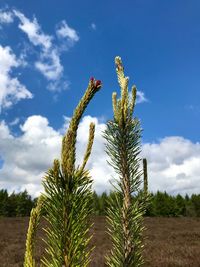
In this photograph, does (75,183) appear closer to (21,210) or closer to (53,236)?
(53,236)

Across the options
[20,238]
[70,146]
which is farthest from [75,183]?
[20,238]

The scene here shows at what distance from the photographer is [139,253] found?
1642 millimetres

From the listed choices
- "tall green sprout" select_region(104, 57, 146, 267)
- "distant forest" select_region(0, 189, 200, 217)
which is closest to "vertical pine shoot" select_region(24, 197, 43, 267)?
"tall green sprout" select_region(104, 57, 146, 267)

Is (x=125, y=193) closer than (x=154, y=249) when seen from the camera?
Yes

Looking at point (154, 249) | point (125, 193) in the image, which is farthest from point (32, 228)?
point (154, 249)

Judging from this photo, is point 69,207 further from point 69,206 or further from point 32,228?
point 32,228

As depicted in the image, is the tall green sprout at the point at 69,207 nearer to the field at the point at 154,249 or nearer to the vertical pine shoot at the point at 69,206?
the vertical pine shoot at the point at 69,206

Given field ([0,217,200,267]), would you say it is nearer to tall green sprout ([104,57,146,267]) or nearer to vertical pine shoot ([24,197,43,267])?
tall green sprout ([104,57,146,267])

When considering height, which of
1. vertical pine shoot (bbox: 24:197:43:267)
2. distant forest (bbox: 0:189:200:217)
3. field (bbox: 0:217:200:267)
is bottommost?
vertical pine shoot (bbox: 24:197:43:267)

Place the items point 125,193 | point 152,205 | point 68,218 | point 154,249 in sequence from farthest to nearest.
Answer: point 152,205
point 154,249
point 125,193
point 68,218

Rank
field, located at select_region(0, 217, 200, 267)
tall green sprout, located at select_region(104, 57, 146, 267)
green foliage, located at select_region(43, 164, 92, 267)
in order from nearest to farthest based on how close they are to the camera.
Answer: green foliage, located at select_region(43, 164, 92, 267), tall green sprout, located at select_region(104, 57, 146, 267), field, located at select_region(0, 217, 200, 267)

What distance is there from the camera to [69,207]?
3.56 feet

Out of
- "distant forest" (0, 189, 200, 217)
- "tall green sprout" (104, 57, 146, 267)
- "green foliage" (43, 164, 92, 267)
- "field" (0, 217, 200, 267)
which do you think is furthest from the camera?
"distant forest" (0, 189, 200, 217)

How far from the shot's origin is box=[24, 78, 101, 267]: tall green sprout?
3.51ft
